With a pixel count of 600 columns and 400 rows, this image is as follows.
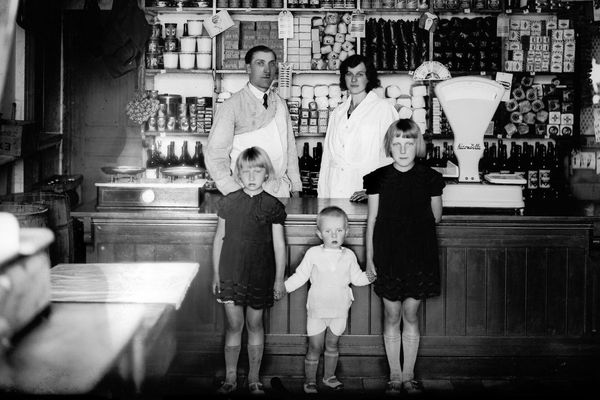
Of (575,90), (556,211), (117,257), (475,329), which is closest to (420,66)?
(575,90)

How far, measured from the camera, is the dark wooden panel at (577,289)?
3.53 metres

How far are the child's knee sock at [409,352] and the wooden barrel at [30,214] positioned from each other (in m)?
1.65

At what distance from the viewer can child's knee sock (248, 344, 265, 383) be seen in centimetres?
338

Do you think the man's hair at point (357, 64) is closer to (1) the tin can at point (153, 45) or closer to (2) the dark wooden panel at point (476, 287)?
(2) the dark wooden panel at point (476, 287)

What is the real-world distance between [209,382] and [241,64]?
2597 mm

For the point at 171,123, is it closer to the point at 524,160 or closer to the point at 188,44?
the point at 188,44

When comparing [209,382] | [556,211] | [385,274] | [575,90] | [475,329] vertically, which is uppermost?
[575,90]

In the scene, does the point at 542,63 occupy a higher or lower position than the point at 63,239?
higher

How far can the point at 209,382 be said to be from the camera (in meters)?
3.58

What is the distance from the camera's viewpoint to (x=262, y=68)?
3.87 metres

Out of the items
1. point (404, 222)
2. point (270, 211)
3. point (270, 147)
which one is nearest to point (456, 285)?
point (404, 222)

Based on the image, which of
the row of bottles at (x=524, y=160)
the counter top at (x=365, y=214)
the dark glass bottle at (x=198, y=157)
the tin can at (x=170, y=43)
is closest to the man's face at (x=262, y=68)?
the counter top at (x=365, y=214)

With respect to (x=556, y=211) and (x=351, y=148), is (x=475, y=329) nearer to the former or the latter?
(x=556, y=211)

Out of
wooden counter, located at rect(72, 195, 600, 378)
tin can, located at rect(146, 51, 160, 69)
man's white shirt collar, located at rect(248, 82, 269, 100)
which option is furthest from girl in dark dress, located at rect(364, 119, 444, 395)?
tin can, located at rect(146, 51, 160, 69)
